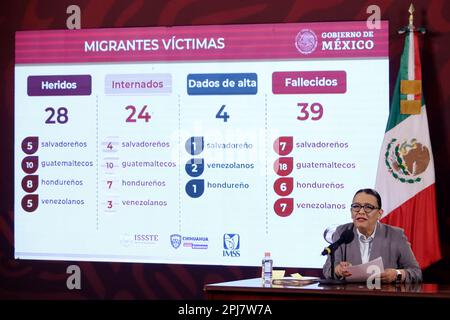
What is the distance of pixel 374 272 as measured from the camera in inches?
176

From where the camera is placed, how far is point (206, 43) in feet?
20.9

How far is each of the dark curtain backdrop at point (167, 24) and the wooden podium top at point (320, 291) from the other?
175 cm

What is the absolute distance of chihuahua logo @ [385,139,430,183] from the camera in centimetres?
588

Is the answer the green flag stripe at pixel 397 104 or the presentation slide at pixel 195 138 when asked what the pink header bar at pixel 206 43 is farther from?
the green flag stripe at pixel 397 104

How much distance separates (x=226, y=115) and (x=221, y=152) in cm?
27

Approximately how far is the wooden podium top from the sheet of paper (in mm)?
45

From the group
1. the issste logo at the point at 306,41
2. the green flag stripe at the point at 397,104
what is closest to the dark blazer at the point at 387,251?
the green flag stripe at the point at 397,104

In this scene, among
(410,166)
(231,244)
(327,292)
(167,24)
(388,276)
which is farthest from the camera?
(167,24)

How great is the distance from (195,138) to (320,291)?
2.41 metres

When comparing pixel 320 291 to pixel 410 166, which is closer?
pixel 320 291

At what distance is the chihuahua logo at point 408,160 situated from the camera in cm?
588

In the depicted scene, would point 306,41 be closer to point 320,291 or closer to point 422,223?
point 422,223

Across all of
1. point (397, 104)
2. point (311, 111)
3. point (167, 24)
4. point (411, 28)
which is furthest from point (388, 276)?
point (167, 24)
